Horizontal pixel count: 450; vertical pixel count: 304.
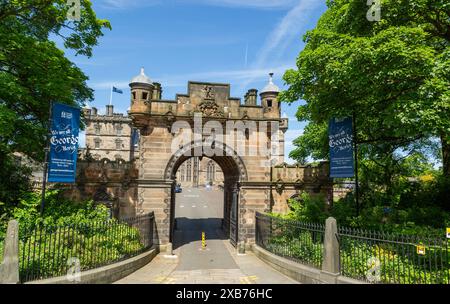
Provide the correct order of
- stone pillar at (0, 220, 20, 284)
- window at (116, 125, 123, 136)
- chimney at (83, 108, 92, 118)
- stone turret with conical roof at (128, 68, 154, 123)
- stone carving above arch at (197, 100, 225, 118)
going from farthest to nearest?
window at (116, 125, 123, 136) → chimney at (83, 108, 92, 118) → stone carving above arch at (197, 100, 225, 118) → stone turret with conical roof at (128, 68, 154, 123) → stone pillar at (0, 220, 20, 284)

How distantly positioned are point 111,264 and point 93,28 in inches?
426

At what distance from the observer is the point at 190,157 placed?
16.4 metres

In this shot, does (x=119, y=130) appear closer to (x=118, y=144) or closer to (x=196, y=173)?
(x=118, y=144)

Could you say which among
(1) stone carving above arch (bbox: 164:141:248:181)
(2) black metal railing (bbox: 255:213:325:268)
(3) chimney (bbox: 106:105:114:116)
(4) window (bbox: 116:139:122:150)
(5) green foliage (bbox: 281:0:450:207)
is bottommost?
(2) black metal railing (bbox: 255:213:325:268)

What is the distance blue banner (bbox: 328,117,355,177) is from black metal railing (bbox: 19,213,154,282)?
933 centimetres

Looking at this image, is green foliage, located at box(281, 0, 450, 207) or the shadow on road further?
the shadow on road

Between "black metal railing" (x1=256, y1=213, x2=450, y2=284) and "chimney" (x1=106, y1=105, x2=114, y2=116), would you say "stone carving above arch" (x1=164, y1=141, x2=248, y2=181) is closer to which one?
"black metal railing" (x1=256, y1=213, x2=450, y2=284)

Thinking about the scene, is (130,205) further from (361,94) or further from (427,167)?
(427,167)

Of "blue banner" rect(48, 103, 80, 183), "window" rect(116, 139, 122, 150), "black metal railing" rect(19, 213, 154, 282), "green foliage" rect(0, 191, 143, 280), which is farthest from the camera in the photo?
"window" rect(116, 139, 122, 150)

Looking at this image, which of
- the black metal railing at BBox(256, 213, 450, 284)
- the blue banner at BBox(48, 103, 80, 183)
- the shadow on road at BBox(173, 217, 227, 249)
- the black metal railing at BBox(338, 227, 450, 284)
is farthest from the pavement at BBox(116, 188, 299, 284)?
the blue banner at BBox(48, 103, 80, 183)

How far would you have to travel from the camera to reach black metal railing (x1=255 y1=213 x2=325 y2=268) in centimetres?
1039

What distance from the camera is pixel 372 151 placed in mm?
17656

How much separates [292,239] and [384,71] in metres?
7.52
